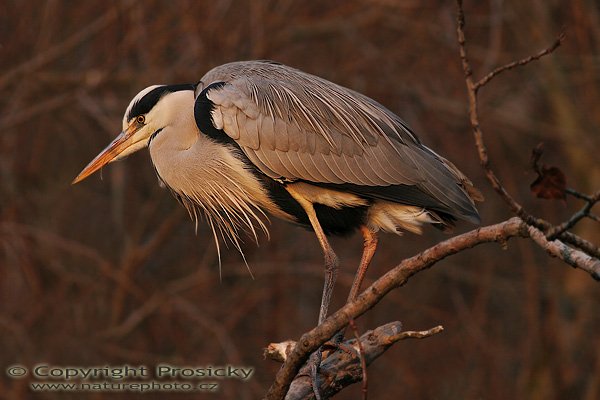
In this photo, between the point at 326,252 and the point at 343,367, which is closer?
the point at 343,367

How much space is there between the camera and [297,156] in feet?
14.5

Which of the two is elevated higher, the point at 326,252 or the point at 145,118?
the point at 145,118

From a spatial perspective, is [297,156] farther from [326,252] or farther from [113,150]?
[113,150]

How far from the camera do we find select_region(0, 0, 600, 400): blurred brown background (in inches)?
310

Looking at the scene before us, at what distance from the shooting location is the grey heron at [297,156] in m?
4.36

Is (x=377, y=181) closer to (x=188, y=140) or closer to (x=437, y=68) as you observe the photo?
(x=188, y=140)

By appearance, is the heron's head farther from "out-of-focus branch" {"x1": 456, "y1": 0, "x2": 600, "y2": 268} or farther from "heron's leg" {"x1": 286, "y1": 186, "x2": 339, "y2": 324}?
"out-of-focus branch" {"x1": 456, "y1": 0, "x2": 600, "y2": 268}

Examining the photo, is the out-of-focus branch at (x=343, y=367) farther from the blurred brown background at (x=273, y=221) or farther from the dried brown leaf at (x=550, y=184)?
the blurred brown background at (x=273, y=221)

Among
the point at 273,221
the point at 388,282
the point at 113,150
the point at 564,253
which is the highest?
the point at 273,221

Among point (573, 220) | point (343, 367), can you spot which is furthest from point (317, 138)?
point (573, 220)

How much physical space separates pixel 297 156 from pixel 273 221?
13.8ft

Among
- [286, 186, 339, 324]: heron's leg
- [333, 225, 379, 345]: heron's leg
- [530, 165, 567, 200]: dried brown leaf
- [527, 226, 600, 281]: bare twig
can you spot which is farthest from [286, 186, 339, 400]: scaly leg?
[530, 165, 567, 200]: dried brown leaf

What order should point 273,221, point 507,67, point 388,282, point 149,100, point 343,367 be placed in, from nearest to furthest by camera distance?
point 507,67, point 388,282, point 343,367, point 149,100, point 273,221

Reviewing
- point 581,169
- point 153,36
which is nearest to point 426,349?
point 581,169
